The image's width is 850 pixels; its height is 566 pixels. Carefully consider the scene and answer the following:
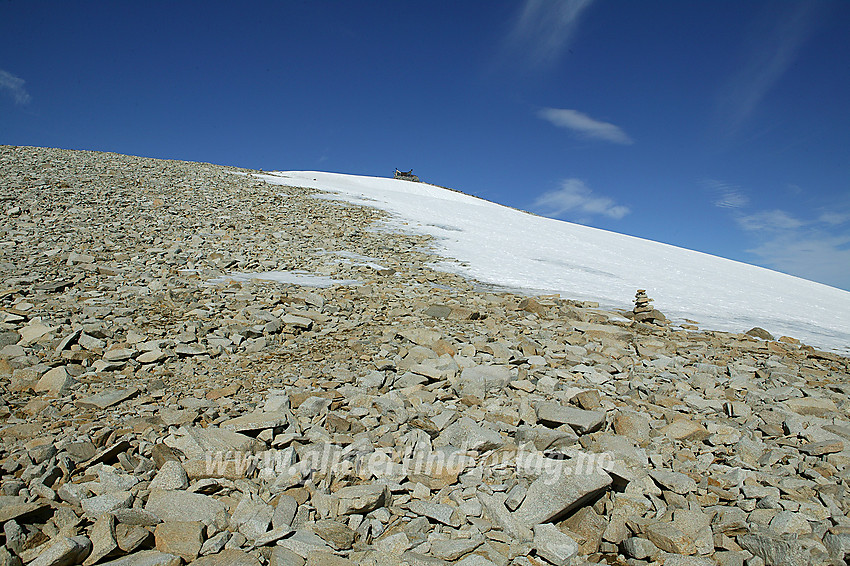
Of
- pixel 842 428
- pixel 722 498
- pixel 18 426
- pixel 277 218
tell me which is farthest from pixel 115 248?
pixel 842 428

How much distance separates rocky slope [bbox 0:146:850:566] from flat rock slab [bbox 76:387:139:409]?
0.02m

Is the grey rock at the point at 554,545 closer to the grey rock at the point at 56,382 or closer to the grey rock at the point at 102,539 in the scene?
the grey rock at the point at 102,539

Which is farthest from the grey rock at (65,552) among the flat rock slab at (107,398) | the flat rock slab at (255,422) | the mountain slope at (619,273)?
the mountain slope at (619,273)

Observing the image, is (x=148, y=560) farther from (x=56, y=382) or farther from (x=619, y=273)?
(x=619, y=273)

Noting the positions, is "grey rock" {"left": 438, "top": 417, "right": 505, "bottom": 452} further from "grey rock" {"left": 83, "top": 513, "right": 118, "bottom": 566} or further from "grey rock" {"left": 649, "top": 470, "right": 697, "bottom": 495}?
"grey rock" {"left": 83, "top": 513, "right": 118, "bottom": 566}

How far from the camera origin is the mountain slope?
9977 millimetres

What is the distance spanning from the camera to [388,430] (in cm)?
412

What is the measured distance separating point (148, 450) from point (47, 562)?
117 centimetres

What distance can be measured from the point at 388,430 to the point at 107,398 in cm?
291

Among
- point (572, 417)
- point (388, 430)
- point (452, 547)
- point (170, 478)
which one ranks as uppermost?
point (572, 417)

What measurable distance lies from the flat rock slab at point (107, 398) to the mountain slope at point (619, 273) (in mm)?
7373

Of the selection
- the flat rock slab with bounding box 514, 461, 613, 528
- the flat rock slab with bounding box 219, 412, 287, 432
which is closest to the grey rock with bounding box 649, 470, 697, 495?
the flat rock slab with bounding box 514, 461, 613, 528

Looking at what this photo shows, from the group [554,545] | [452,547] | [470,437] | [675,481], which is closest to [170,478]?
[452,547]

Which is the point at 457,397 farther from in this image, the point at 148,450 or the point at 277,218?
the point at 277,218
